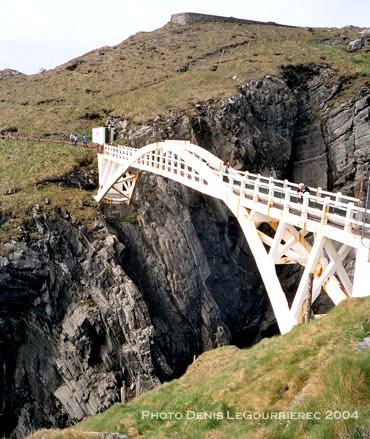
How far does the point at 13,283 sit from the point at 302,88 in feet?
133

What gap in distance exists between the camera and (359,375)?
5355mm

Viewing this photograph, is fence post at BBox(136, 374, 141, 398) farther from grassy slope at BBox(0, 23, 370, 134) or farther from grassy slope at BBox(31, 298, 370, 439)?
grassy slope at BBox(0, 23, 370, 134)

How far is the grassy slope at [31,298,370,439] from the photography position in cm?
524

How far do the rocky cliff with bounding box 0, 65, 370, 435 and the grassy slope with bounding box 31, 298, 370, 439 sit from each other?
1053cm

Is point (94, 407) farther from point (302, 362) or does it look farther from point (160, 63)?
point (160, 63)

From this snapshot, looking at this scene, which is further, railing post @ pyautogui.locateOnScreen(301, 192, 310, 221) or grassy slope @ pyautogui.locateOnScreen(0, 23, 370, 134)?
grassy slope @ pyautogui.locateOnScreen(0, 23, 370, 134)

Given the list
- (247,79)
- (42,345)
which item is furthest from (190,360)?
(247,79)

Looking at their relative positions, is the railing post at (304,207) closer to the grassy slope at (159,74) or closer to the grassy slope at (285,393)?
the grassy slope at (285,393)

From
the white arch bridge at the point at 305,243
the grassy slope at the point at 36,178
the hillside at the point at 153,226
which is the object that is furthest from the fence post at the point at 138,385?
the white arch bridge at the point at 305,243

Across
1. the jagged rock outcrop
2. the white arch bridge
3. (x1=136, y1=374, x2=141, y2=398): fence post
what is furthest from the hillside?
the white arch bridge

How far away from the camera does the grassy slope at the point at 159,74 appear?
42.1 m

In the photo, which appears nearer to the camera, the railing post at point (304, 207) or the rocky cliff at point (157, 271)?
the railing post at point (304, 207)

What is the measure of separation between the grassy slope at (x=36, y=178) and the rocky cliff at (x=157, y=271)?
1270 millimetres

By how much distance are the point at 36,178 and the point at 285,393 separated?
89.8ft
